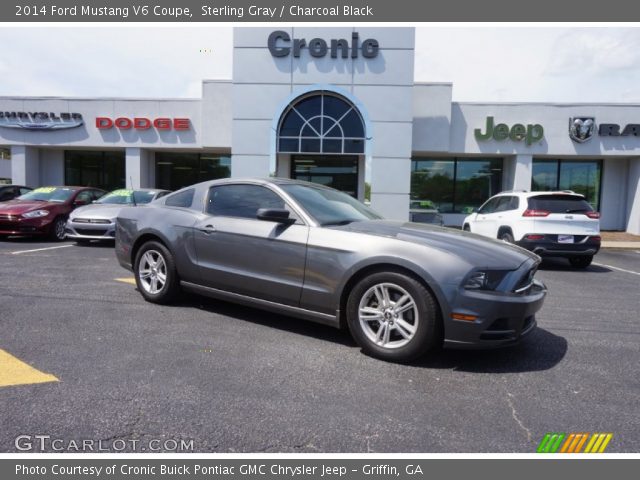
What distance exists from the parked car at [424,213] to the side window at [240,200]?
11.9 m

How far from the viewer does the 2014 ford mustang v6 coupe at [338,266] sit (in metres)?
3.50

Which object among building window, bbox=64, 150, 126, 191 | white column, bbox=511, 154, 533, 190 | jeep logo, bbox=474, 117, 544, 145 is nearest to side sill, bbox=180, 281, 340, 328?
jeep logo, bbox=474, 117, 544, 145

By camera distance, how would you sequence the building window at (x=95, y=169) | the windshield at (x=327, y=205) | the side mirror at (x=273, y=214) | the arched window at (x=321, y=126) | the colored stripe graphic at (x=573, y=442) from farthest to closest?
the building window at (x=95, y=169) → the arched window at (x=321, y=126) → the windshield at (x=327, y=205) → the side mirror at (x=273, y=214) → the colored stripe graphic at (x=573, y=442)

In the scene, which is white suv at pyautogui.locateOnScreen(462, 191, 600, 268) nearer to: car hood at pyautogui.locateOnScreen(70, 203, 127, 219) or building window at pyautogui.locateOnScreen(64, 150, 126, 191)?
car hood at pyautogui.locateOnScreen(70, 203, 127, 219)

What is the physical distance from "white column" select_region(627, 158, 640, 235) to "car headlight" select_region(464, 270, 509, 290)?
59.9 feet

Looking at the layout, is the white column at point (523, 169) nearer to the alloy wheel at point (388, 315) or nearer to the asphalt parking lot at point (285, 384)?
the asphalt parking lot at point (285, 384)

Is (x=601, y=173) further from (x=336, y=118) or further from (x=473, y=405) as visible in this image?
(x=473, y=405)

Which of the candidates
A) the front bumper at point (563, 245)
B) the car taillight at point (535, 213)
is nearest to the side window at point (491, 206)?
the car taillight at point (535, 213)

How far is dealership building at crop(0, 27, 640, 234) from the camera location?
15.7 m

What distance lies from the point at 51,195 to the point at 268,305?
33.4 feet

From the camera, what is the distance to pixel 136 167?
1931cm

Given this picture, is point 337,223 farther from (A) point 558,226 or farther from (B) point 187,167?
(B) point 187,167

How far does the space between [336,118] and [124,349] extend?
43.3ft

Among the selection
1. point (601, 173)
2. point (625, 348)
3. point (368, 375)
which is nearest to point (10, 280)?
point (368, 375)
